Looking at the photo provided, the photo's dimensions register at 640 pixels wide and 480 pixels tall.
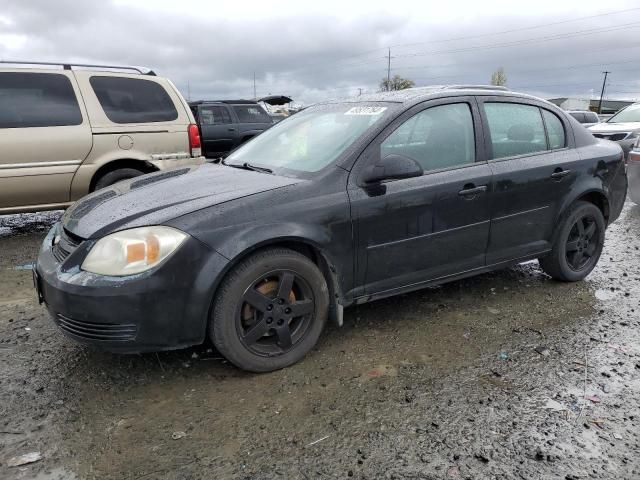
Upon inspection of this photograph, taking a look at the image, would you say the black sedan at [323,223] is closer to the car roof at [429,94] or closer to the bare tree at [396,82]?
the car roof at [429,94]

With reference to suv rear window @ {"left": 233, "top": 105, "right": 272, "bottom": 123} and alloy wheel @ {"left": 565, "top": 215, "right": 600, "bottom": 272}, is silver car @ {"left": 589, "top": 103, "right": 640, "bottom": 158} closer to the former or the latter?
alloy wheel @ {"left": 565, "top": 215, "right": 600, "bottom": 272}

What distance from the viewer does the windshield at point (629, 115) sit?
11.3 m

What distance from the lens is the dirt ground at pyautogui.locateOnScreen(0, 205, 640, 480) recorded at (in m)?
2.27

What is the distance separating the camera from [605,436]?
2451 millimetres

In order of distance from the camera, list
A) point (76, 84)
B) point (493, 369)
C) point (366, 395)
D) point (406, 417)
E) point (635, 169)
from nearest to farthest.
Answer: point (406, 417), point (366, 395), point (493, 369), point (76, 84), point (635, 169)

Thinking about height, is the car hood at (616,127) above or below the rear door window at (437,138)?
below

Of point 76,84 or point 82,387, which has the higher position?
point 76,84

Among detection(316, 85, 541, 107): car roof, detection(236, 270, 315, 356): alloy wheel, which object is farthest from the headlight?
detection(316, 85, 541, 107): car roof

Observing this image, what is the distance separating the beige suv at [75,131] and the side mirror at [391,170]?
3.01m

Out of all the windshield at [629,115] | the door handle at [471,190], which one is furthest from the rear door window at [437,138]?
the windshield at [629,115]

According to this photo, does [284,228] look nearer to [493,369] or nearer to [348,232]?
[348,232]

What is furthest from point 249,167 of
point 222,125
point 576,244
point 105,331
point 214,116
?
point 214,116

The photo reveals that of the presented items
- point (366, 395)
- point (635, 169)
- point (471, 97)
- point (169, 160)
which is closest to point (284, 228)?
point (366, 395)

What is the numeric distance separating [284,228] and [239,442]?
112 cm
